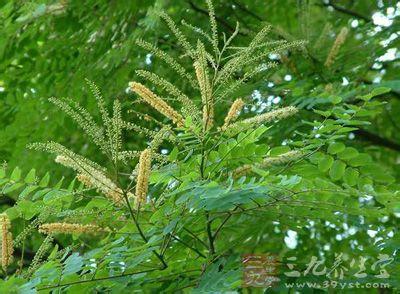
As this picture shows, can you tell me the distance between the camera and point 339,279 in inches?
103

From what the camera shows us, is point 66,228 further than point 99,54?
No

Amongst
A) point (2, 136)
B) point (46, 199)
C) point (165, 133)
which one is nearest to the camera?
point (165, 133)

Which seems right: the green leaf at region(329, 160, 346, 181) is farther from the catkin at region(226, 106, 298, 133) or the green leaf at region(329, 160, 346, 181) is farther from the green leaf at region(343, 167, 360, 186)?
Answer: the catkin at region(226, 106, 298, 133)

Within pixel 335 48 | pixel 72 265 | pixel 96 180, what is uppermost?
pixel 96 180

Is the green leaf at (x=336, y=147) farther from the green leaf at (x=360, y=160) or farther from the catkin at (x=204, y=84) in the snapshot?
the catkin at (x=204, y=84)

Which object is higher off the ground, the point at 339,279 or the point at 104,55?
the point at 104,55

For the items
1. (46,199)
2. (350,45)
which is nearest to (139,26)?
(350,45)

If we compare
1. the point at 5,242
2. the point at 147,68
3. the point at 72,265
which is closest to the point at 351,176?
the point at 72,265

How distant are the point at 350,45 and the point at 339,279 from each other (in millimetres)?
2457

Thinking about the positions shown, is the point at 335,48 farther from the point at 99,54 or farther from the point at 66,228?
the point at 66,228

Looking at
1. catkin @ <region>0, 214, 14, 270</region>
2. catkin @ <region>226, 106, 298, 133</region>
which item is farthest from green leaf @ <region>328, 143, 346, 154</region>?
catkin @ <region>0, 214, 14, 270</region>

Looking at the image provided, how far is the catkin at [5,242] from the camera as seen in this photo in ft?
7.84

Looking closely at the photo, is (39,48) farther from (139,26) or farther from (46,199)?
(46,199)

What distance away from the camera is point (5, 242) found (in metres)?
2.39
